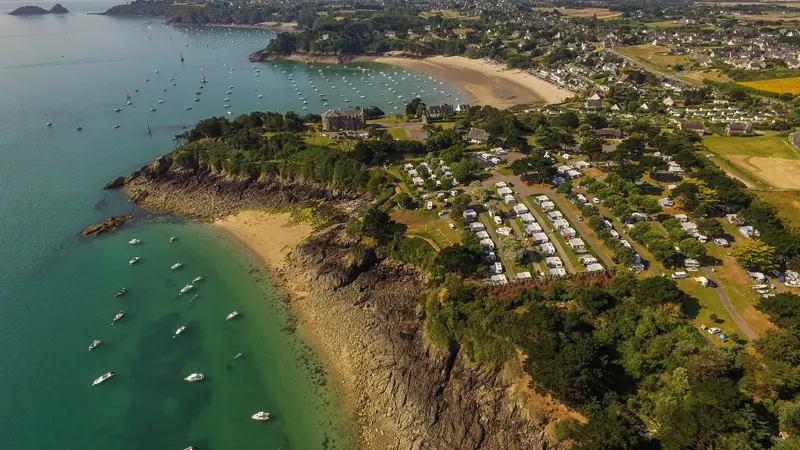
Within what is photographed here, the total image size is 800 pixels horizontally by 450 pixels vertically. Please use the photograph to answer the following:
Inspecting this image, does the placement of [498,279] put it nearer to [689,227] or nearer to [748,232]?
[689,227]

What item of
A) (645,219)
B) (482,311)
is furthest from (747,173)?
(482,311)

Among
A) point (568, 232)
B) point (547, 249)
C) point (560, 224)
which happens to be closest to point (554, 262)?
point (547, 249)

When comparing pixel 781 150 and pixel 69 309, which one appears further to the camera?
pixel 781 150

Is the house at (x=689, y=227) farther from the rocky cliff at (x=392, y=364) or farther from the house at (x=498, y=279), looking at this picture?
the rocky cliff at (x=392, y=364)

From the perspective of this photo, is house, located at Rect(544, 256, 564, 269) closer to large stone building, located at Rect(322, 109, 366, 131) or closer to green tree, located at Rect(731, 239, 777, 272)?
green tree, located at Rect(731, 239, 777, 272)

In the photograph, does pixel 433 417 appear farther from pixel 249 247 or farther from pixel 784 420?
pixel 249 247

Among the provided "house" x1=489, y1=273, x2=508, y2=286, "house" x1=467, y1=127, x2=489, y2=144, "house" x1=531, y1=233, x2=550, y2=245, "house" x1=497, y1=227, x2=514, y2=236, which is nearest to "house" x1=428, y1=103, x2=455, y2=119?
"house" x1=467, y1=127, x2=489, y2=144

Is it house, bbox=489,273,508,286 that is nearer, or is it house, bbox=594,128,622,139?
house, bbox=489,273,508,286
